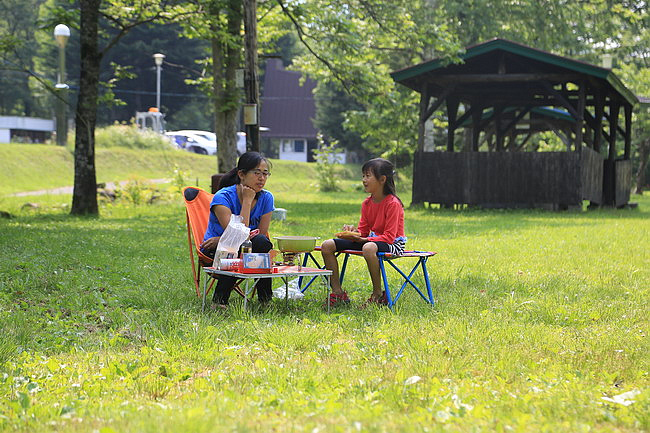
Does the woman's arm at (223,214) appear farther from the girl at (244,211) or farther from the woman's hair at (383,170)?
the woman's hair at (383,170)

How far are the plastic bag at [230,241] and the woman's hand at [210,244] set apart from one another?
0.26 m

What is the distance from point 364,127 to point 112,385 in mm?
28289

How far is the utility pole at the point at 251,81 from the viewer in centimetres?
1383

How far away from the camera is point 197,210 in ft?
25.7

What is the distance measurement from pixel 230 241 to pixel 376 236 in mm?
1252

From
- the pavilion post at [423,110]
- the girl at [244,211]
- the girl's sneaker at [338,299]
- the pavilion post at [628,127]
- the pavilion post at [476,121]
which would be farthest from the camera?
the pavilion post at [628,127]

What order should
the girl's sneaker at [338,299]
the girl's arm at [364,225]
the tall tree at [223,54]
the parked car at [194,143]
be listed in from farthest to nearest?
the parked car at [194,143] → the tall tree at [223,54] → the girl's arm at [364,225] → the girl's sneaker at [338,299]

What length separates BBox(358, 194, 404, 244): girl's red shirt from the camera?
7.30 meters

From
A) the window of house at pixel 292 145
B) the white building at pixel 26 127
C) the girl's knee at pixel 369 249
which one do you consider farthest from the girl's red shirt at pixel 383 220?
the window of house at pixel 292 145

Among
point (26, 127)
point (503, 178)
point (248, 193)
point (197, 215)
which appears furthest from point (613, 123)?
point (26, 127)

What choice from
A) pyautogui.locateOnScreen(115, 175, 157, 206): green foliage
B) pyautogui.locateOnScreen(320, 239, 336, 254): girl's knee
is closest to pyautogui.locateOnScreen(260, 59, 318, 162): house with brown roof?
pyautogui.locateOnScreen(115, 175, 157, 206): green foliage

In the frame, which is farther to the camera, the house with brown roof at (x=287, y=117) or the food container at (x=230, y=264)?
the house with brown roof at (x=287, y=117)

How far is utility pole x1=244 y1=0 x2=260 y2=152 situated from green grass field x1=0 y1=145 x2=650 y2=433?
3382 mm

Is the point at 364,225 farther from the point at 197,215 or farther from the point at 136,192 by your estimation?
the point at 136,192
